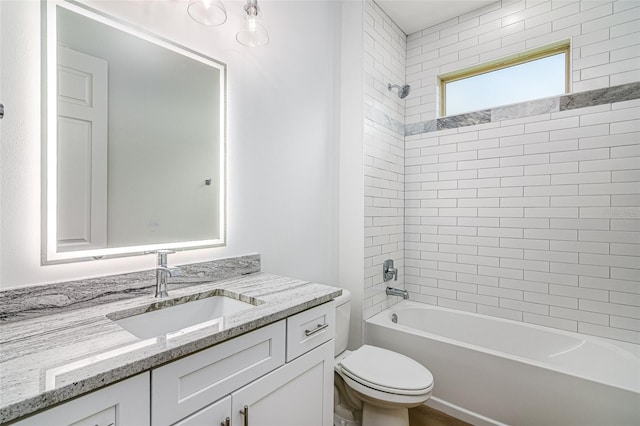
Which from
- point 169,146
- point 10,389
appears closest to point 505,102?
point 169,146

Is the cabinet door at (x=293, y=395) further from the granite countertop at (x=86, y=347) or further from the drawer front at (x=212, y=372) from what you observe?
the granite countertop at (x=86, y=347)

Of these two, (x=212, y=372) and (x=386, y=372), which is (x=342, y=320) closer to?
(x=386, y=372)

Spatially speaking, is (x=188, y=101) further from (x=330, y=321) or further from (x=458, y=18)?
(x=458, y=18)

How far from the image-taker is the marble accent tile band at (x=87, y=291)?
890mm

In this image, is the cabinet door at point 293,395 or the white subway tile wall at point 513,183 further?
the white subway tile wall at point 513,183

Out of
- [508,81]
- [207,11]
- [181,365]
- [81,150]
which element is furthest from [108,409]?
[508,81]

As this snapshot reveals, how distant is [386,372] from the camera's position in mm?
1574

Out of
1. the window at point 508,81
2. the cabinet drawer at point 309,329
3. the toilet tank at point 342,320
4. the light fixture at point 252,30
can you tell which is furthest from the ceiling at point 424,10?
the cabinet drawer at point 309,329

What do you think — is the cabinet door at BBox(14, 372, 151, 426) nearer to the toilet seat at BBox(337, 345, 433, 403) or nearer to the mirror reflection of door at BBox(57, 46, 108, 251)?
the mirror reflection of door at BBox(57, 46, 108, 251)

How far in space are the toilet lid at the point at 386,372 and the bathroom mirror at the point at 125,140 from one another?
98cm

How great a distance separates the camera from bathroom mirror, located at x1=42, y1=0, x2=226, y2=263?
1.00 metres

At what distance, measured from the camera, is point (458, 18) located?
8.16 feet

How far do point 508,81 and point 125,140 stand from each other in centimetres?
263

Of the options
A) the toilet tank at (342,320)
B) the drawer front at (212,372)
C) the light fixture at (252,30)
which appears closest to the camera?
the drawer front at (212,372)
